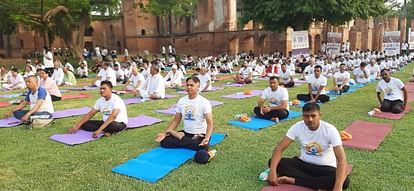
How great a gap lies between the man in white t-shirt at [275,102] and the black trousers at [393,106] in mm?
2255

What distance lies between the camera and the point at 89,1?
20594 mm

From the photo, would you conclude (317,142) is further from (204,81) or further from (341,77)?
(341,77)

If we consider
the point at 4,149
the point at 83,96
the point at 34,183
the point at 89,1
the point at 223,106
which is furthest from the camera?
the point at 89,1

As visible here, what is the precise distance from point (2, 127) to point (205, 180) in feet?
15.4

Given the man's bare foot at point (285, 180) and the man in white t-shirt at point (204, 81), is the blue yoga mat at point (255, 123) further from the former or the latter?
the man in white t-shirt at point (204, 81)

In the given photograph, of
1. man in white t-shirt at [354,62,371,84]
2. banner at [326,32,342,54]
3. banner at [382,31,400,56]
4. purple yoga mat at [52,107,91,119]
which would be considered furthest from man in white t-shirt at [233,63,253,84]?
banner at [382,31,400,56]

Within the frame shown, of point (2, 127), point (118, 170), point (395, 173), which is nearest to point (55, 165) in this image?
point (118, 170)

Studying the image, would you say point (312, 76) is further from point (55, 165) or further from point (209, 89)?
point (55, 165)

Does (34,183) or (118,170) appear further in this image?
(118,170)

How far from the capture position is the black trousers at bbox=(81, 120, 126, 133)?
582 centimetres

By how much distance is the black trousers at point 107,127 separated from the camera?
5.82 m

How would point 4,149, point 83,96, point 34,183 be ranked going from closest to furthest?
point 34,183, point 4,149, point 83,96

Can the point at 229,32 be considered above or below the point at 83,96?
above

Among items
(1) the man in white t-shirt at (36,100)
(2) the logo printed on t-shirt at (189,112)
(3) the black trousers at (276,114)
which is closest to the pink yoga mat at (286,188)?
(2) the logo printed on t-shirt at (189,112)
